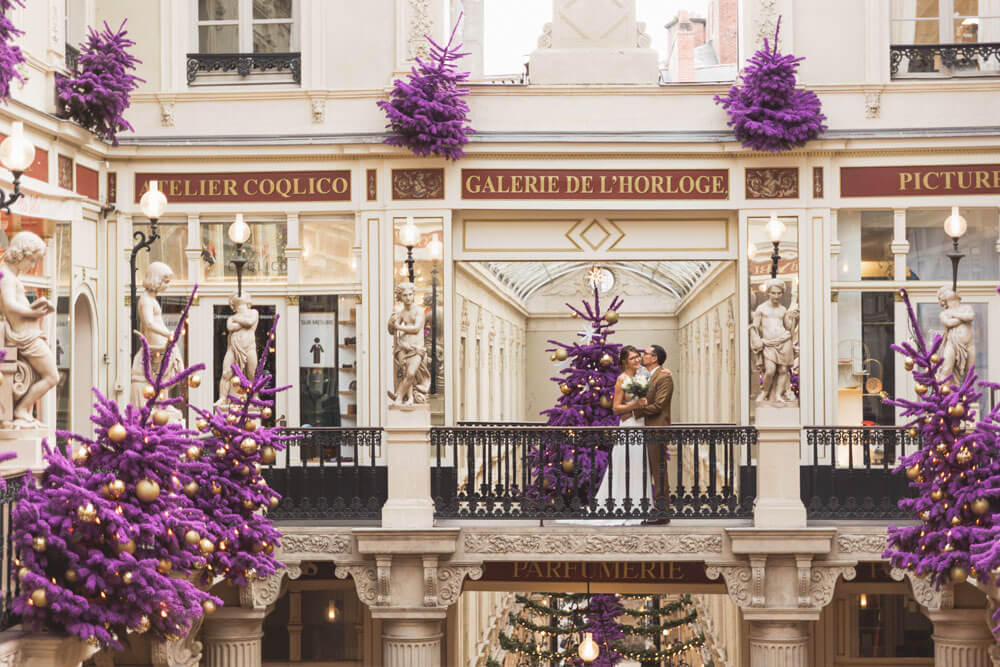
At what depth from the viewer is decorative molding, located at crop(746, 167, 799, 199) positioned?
52.8 feet

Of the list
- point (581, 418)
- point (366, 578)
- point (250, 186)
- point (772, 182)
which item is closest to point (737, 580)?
point (581, 418)

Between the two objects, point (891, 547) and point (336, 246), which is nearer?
point (891, 547)

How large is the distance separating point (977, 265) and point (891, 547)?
16.8 feet

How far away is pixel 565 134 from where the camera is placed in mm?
16328

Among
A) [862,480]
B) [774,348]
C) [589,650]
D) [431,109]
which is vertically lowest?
[589,650]

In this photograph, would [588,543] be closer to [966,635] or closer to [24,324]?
[966,635]

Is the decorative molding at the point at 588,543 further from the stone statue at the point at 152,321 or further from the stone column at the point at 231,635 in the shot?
the stone statue at the point at 152,321

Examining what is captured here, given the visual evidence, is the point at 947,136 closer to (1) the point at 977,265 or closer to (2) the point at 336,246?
(1) the point at 977,265

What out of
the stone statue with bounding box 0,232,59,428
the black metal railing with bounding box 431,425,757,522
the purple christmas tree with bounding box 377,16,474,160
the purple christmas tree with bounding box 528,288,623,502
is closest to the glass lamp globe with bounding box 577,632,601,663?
the purple christmas tree with bounding box 528,288,623,502

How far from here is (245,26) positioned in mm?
16594

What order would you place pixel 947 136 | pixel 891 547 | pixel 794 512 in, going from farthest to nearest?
pixel 947 136 < pixel 794 512 < pixel 891 547

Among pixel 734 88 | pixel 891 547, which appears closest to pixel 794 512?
pixel 891 547

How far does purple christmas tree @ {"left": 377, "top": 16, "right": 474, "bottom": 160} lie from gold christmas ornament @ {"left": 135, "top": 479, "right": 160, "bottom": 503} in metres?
7.32

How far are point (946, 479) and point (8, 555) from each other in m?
6.72
